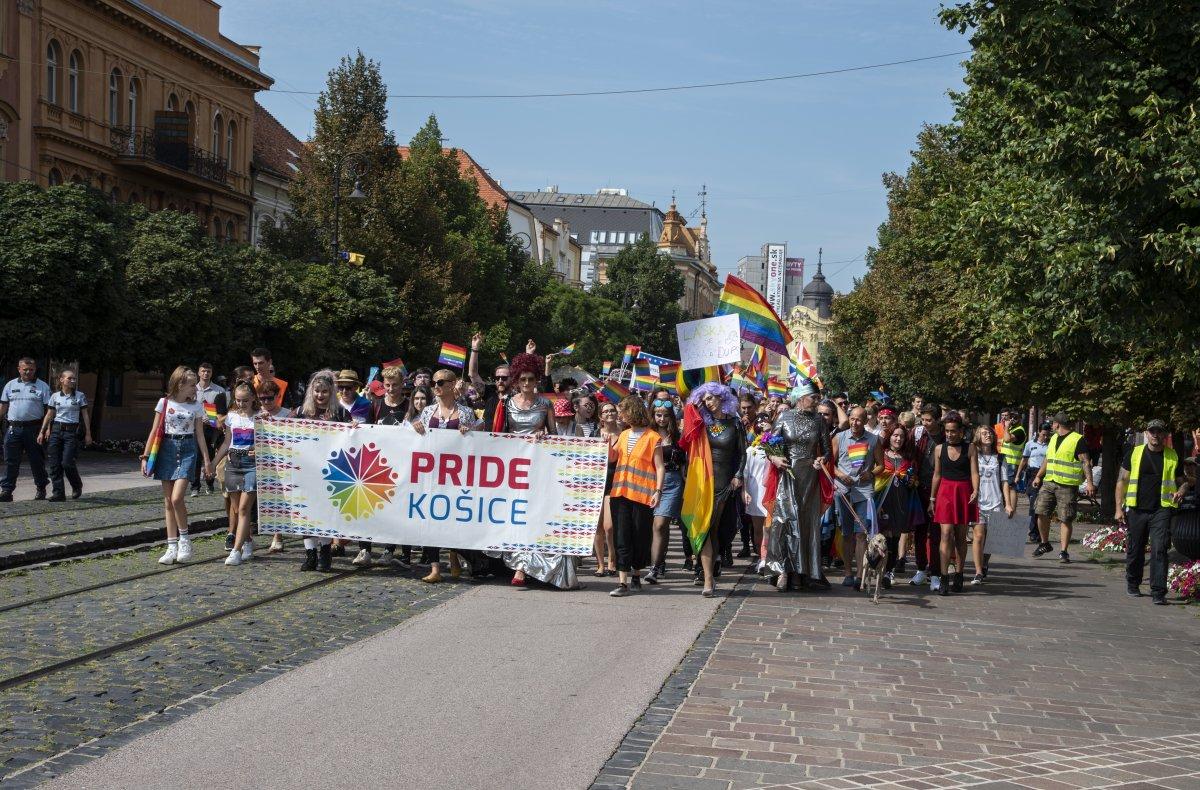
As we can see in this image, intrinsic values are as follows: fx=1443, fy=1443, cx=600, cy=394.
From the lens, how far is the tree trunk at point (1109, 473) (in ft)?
84.3

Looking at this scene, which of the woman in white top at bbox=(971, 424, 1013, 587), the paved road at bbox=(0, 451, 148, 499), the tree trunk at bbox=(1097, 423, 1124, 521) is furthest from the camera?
the tree trunk at bbox=(1097, 423, 1124, 521)

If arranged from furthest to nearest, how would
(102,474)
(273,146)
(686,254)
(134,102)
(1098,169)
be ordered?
(686,254), (273,146), (134,102), (102,474), (1098,169)

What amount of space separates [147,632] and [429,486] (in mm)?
3666

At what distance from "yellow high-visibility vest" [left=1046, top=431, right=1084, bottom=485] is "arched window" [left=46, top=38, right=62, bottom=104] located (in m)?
29.0

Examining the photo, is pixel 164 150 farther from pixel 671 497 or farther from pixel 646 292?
pixel 646 292

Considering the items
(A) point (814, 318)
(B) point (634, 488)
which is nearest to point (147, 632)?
(B) point (634, 488)

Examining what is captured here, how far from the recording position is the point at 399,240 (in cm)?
4753

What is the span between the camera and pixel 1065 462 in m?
18.5

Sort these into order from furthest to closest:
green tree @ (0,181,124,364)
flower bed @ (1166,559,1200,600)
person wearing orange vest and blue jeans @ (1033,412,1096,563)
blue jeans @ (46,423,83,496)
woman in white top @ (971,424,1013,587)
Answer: green tree @ (0,181,124,364) < person wearing orange vest and blue jeans @ (1033,412,1096,563) < blue jeans @ (46,423,83,496) < woman in white top @ (971,424,1013,587) < flower bed @ (1166,559,1200,600)

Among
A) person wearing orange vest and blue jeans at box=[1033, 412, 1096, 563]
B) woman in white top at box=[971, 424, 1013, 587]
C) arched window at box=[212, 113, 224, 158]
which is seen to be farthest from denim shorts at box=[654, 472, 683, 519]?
arched window at box=[212, 113, 224, 158]

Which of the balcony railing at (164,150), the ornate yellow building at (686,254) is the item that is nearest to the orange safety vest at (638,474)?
the balcony railing at (164,150)

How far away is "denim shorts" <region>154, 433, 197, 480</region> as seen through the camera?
12547mm

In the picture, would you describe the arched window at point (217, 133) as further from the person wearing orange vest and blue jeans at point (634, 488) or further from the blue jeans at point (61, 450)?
the person wearing orange vest and blue jeans at point (634, 488)

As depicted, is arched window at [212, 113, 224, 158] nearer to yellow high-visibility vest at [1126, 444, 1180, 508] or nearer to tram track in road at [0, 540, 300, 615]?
tram track in road at [0, 540, 300, 615]
